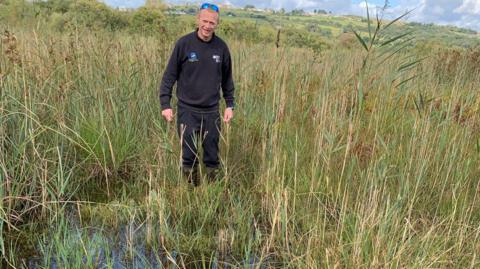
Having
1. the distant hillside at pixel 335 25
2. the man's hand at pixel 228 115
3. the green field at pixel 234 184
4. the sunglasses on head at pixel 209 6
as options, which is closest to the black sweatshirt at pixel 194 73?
the man's hand at pixel 228 115

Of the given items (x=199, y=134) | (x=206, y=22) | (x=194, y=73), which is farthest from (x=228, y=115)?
(x=206, y=22)

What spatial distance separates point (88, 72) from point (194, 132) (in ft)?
5.40

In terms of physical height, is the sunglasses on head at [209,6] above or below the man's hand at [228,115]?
above

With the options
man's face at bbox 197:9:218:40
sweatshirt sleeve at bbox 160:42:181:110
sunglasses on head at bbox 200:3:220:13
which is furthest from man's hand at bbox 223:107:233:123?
sunglasses on head at bbox 200:3:220:13

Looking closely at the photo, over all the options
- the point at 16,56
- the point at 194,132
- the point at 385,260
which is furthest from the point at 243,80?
the point at 385,260

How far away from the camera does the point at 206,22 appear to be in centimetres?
298

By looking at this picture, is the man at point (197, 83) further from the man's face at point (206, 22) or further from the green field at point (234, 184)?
the green field at point (234, 184)

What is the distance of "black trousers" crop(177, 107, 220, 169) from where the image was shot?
10.5ft

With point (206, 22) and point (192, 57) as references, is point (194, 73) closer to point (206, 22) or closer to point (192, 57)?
point (192, 57)

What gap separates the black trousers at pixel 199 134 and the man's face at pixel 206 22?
66 centimetres

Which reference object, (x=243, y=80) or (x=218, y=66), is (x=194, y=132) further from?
(x=243, y=80)

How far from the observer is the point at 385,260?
181 cm

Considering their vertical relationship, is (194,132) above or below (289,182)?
above

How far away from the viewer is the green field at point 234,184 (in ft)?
7.14
